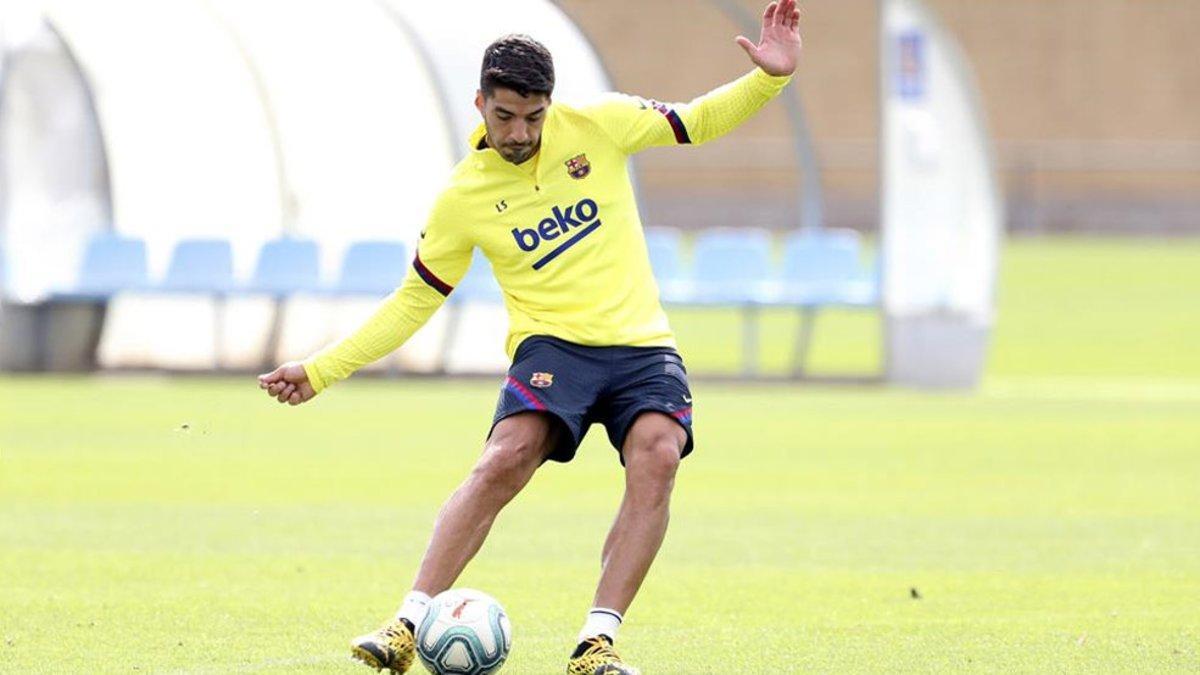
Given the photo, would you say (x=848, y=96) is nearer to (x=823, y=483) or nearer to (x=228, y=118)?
(x=228, y=118)

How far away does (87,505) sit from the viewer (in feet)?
43.5

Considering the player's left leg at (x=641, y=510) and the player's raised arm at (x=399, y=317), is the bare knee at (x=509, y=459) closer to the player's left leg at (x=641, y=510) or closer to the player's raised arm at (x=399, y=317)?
the player's left leg at (x=641, y=510)

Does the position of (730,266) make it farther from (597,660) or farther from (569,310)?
(597,660)

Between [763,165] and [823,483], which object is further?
[763,165]

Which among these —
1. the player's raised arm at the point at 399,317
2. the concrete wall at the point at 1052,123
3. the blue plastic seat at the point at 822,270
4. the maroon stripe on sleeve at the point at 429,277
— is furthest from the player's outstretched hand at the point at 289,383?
the concrete wall at the point at 1052,123

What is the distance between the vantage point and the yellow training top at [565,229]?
7.92 m

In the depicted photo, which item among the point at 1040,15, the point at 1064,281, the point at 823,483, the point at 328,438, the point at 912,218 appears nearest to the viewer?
the point at 823,483

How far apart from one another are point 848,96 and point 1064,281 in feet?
44.6

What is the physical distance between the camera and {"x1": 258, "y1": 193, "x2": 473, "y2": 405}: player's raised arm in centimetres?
797

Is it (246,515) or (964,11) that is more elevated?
(246,515)

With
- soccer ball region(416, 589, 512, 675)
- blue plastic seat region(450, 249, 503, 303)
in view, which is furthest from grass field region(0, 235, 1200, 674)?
blue plastic seat region(450, 249, 503, 303)

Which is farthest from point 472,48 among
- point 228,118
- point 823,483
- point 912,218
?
point 823,483

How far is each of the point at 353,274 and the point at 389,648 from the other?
16.0 metres

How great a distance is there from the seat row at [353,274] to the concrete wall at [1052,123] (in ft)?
85.5
